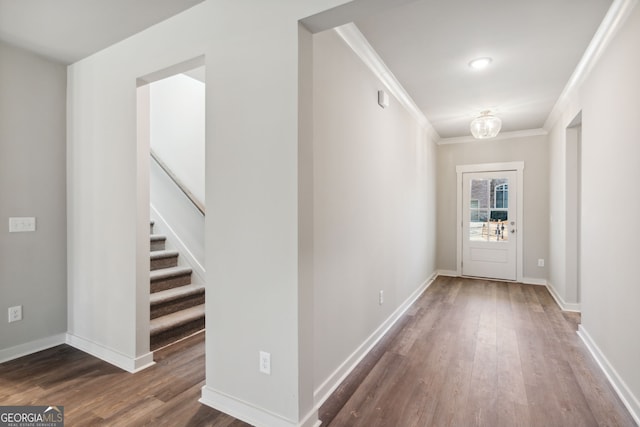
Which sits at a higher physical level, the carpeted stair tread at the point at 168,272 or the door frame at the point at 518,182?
the door frame at the point at 518,182

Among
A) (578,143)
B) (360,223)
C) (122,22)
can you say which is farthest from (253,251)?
(578,143)

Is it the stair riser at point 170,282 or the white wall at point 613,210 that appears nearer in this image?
the white wall at point 613,210

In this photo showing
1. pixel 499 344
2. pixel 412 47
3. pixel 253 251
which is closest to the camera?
pixel 253 251

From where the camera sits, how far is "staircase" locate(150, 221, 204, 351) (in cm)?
289

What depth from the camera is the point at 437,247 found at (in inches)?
235

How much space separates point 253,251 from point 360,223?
3.67 feet

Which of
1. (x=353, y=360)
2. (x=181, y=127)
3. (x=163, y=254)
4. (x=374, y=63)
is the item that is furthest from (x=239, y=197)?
(x=181, y=127)

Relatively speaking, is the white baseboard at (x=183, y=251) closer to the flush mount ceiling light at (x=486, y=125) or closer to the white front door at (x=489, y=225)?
the flush mount ceiling light at (x=486, y=125)

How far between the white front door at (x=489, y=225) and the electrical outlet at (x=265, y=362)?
16.1 ft

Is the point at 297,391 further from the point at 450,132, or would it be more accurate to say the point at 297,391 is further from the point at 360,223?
the point at 450,132

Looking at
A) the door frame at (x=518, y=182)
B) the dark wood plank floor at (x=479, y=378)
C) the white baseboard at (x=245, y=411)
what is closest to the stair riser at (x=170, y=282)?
the white baseboard at (x=245, y=411)

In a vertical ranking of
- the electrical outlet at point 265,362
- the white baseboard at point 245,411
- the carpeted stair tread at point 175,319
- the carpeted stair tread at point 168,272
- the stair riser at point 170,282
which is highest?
the carpeted stair tread at point 168,272

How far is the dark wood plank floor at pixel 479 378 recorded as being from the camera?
1906 mm

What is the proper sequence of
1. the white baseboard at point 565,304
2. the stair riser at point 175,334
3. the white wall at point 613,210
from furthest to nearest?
1. the white baseboard at point 565,304
2. the stair riser at point 175,334
3. the white wall at point 613,210
